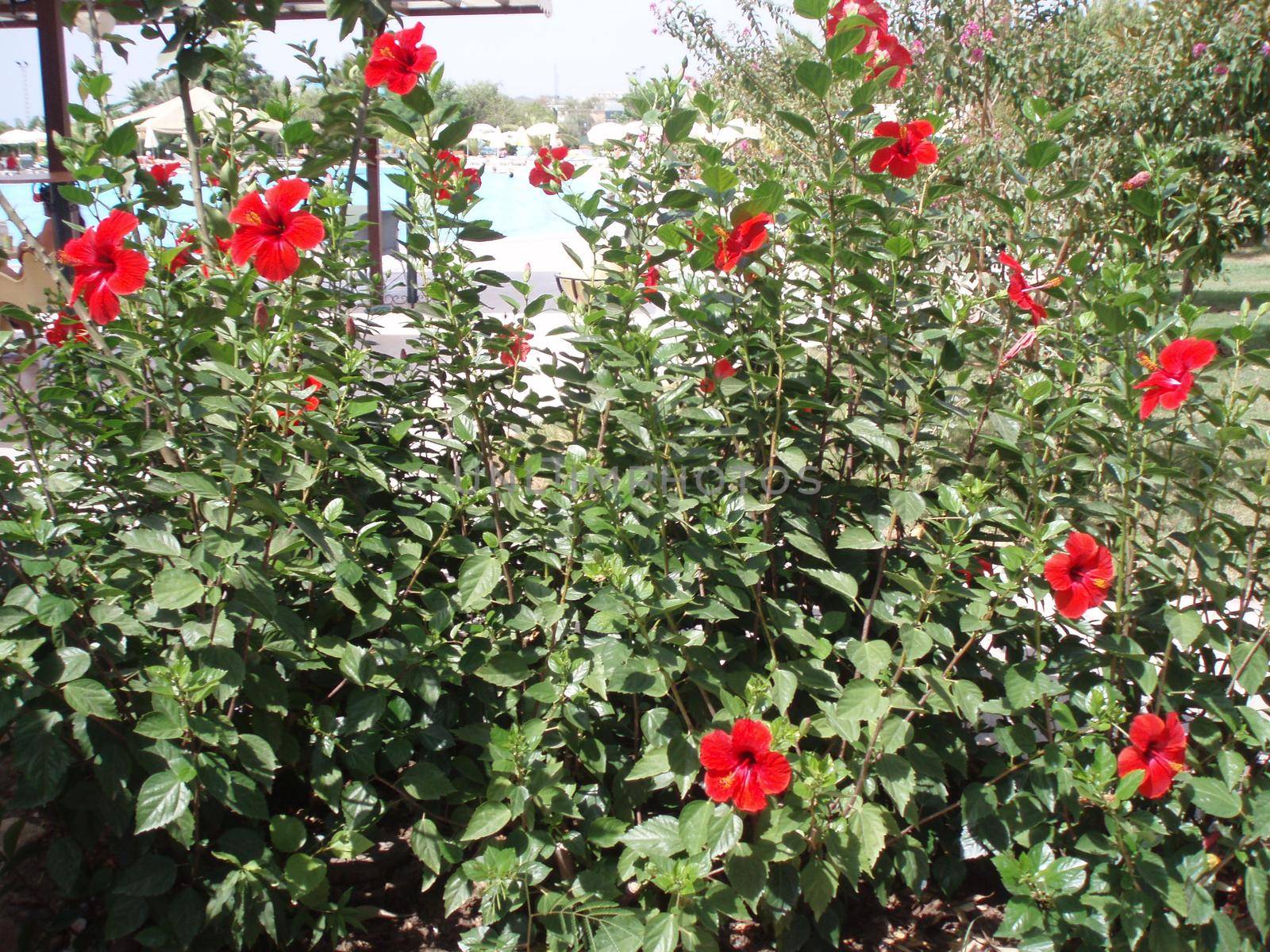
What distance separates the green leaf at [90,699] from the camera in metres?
1.44

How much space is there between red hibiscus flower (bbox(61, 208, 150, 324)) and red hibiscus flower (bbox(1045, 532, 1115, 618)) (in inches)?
55.9

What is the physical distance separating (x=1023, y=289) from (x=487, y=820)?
1.25 m

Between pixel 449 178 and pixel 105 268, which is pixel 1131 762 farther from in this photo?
pixel 105 268

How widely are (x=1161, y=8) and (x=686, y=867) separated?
7.20m

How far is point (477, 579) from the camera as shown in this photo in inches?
64.1

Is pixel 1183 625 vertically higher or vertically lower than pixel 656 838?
higher

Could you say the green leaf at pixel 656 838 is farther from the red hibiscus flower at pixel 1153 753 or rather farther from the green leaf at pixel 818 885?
the red hibiscus flower at pixel 1153 753

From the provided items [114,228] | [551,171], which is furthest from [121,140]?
[551,171]

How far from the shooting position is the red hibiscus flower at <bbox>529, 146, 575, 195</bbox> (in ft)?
6.72

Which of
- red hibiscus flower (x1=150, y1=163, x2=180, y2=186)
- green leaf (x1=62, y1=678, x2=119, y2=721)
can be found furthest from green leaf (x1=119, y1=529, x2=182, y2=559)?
red hibiscus flower (x1=150, y1=163, x2=180, y2=186)

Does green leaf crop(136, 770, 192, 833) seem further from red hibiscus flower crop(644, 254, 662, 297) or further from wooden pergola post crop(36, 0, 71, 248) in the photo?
wooden pergola post crop(36, 0, 71, 248)

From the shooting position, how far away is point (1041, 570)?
1540 mm

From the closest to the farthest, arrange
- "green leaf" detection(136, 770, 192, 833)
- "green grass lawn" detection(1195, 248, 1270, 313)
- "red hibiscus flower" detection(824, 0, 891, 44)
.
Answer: "green leaf" detection(136, 770, 192, 833) → "red hibiscus flower" detection(824, 0, 891, 44) → "green grass lawn" detection(1195, 248, 1270, 313)

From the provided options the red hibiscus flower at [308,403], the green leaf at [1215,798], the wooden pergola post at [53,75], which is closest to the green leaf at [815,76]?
the red hibiscus flower at [308,403]
